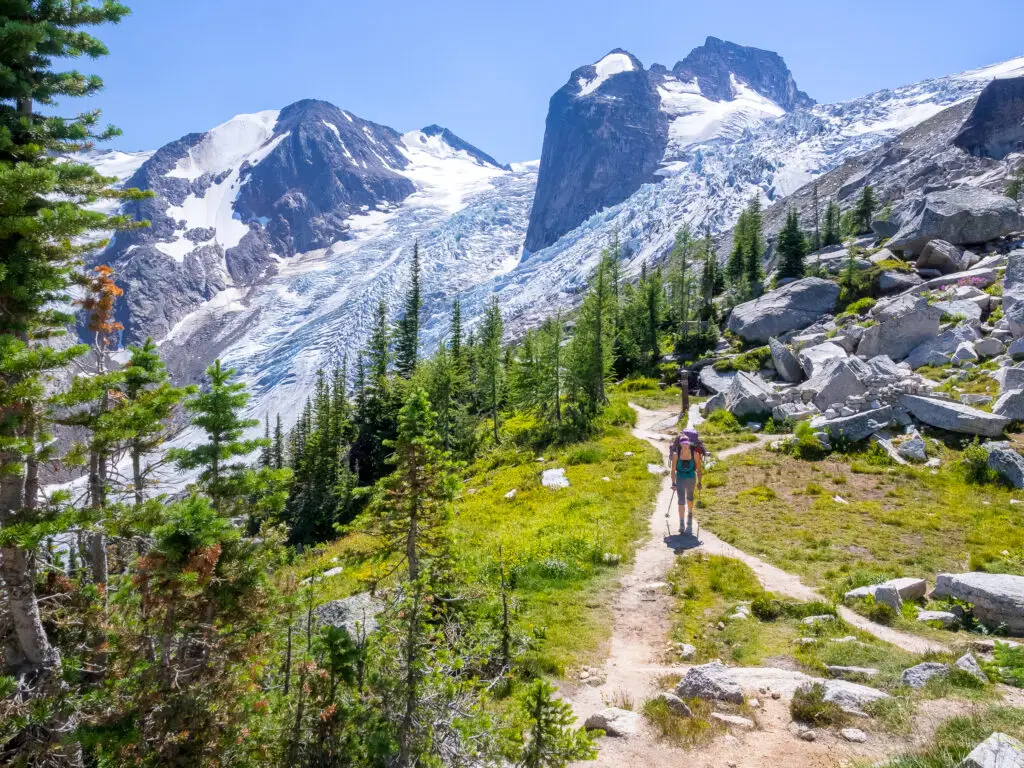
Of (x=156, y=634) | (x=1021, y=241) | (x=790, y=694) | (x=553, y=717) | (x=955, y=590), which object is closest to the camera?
(x=553, y=717)

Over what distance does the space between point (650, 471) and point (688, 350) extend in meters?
28.3

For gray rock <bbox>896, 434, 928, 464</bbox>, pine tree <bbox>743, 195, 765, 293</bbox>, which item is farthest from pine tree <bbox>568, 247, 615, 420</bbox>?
pine tree <bbox>743, 195, 765, 293</bbox>

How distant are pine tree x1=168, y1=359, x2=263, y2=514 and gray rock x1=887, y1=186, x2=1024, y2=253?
50.5 meters

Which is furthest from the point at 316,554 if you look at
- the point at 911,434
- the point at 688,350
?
the point at 688,350

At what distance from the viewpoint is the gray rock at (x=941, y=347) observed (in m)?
25.2

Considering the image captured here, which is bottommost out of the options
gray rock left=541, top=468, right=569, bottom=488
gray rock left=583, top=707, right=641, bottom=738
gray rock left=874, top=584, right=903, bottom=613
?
gray rock left=541, top=468, right=569, bottom=488

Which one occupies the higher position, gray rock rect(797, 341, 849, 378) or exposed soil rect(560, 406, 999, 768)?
gray rock rect(797, 341, 849, 378)

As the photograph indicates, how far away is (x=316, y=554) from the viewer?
2081cm

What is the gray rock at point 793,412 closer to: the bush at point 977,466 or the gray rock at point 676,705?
the bush at point 977,466

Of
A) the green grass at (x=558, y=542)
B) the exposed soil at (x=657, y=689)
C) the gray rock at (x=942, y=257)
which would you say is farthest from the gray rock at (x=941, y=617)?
the gray rock at (x=942, y=257)

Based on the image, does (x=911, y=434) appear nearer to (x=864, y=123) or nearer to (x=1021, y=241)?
(x=1021, y=241)

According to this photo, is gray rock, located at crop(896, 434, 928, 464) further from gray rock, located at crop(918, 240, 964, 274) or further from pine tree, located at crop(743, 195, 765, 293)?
pine tree, located at crop(743, 195, 765, 293)

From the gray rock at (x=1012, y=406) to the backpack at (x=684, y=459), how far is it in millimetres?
11827

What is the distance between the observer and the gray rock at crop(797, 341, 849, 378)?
1102 inches
